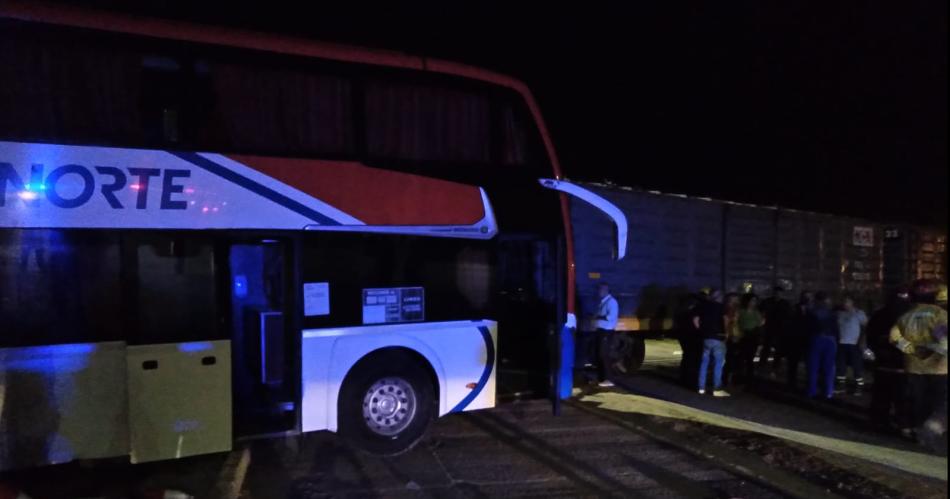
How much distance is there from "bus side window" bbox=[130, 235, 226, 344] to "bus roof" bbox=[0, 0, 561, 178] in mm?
1734

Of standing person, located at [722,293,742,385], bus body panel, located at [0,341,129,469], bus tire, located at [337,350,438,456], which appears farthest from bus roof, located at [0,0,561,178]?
standing person, located at [722,293,742,385]

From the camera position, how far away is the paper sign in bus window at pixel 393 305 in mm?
6312

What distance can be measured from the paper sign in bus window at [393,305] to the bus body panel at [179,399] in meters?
1.34

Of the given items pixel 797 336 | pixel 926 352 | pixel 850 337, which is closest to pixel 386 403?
pixel 926 352

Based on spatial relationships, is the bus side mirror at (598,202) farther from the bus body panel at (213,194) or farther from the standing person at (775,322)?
the standing person at (775,322)

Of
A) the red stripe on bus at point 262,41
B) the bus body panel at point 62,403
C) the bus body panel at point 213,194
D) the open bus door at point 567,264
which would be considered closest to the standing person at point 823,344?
the open bus door at point 567,264

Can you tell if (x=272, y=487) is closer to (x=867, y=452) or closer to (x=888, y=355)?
(x=867, y=452)

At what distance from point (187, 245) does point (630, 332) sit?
305 inches

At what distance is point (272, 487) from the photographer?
5.46 meters

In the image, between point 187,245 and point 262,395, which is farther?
point 262,395

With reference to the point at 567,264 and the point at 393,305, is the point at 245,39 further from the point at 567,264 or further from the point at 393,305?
the point at 567,264

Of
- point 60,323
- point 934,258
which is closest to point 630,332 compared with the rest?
point 60,323

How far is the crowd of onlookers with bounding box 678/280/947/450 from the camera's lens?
677cm

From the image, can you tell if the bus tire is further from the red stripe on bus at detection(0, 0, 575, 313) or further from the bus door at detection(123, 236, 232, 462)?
the red stripe on bus at detection(0, 0, 575, 313)
